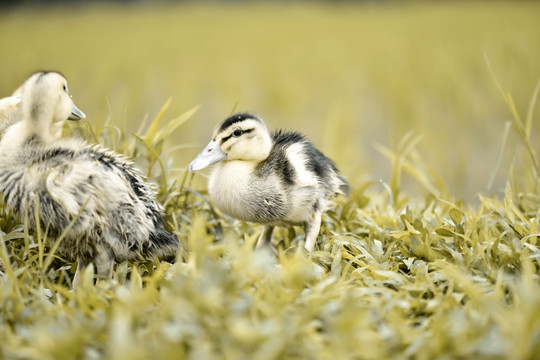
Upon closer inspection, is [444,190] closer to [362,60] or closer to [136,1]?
[362,60]

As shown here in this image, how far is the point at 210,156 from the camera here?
1.72 metres

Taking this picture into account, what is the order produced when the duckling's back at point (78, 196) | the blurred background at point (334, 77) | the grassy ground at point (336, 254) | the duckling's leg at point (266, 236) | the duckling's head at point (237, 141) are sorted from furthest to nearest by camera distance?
the blurred background at point (334, 77) < the duckling's leg at point (266, 236) < the duckling's head at point (237, 141) < the duckling's back at point (78, 196) < the grassy ground at point (336, 254)

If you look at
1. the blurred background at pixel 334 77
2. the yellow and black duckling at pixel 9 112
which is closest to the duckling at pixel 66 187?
the yellow and black duckling at pixel 9 112

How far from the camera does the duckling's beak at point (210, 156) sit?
1688 millimetres

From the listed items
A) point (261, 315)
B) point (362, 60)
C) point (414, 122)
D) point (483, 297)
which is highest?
point (362, 60)

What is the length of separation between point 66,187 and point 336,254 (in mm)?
817

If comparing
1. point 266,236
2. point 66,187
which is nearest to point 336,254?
point 266,236

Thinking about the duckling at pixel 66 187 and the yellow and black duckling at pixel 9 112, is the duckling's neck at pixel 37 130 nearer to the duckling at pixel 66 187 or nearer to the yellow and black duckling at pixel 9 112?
the duckling at pixel 66 187

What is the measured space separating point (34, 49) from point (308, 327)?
18.6ft

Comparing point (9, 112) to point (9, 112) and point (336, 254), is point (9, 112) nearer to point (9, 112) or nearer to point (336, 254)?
point (9, 112)

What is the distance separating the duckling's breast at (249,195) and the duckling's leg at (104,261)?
1.15 feet

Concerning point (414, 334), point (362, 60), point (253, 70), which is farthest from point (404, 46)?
point (414, 334)

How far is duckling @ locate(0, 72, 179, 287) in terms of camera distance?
1495 millimetres

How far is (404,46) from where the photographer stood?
6301 millimetres
